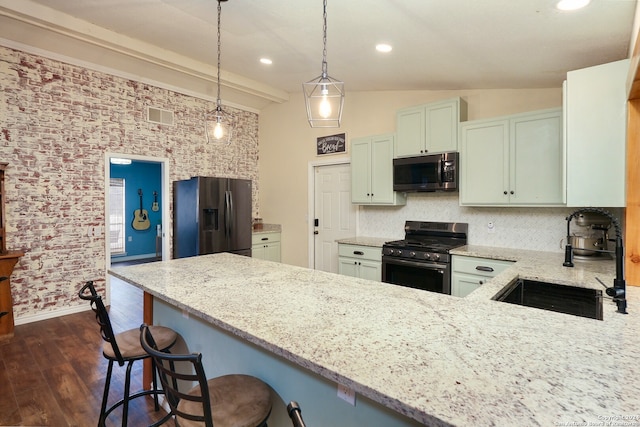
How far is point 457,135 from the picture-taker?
3428 millimetres

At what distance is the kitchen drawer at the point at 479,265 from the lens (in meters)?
2.93

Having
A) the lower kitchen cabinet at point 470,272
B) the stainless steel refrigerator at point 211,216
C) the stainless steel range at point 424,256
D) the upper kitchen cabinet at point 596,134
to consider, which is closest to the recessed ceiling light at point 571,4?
the upper kitchen cabinet at point 596,134

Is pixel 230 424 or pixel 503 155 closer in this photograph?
pixel 230 424

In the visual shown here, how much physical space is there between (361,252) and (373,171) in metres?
1.07

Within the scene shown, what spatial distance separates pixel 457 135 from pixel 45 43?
470cm

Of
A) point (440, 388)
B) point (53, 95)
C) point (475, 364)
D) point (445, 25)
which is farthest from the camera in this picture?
point (53, 95)

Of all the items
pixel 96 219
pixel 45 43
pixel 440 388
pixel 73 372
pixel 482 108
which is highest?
pixel 45 43

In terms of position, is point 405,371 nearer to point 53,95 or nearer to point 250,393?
point 250,393

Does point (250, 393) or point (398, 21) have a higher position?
point (398, 21)

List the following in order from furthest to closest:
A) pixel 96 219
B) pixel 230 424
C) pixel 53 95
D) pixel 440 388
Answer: pixel 96 219, pixel 53 95, pixel 230 424, pixel 440 388

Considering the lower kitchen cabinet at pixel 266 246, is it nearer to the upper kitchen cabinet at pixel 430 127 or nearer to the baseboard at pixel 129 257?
the upper kitchen cabinet at pixel 430 127

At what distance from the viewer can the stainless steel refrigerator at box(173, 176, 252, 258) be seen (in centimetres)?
438

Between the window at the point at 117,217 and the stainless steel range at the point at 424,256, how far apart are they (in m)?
7.04

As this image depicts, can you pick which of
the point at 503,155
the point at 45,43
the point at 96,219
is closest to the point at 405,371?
the point at 503,155
